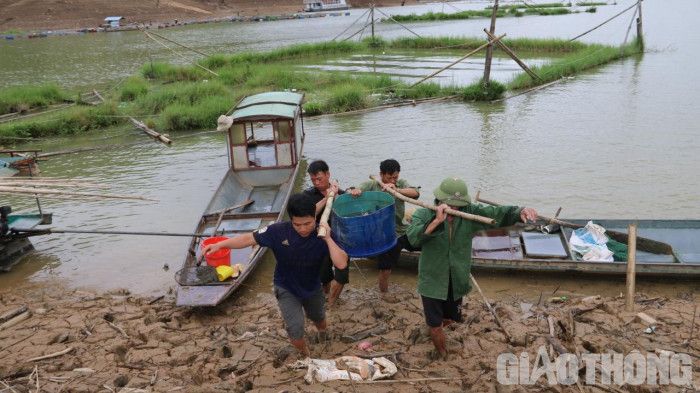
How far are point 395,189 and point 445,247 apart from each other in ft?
4.44

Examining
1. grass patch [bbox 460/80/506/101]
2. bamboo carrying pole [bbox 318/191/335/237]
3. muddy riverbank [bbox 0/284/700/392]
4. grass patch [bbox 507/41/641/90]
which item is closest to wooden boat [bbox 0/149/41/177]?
muddy riverbank [bbox 0/284/700/392]

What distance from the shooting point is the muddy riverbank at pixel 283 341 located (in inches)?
176

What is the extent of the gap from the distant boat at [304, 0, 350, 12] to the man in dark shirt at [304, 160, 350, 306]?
73.1 m

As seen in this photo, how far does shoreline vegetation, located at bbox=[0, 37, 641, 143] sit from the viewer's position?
53.9 ft

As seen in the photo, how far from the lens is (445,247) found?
13.9ft

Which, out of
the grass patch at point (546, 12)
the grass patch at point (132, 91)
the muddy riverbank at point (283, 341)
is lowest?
the muddy riverbank at point (283, 341)

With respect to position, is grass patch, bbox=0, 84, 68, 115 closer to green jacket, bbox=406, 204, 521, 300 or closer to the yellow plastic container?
the yellow plastic container

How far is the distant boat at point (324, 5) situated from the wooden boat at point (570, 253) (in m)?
71.8

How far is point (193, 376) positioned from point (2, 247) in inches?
205

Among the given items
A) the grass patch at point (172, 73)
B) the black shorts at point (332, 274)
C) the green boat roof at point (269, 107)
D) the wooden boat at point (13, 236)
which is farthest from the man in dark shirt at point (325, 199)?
the grass patch at point (172, 73)

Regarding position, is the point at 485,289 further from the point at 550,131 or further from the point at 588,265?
the point at 550,131

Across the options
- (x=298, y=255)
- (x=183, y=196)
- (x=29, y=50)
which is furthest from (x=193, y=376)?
(x=29, y=50)

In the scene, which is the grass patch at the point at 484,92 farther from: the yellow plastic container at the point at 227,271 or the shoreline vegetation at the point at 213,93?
the yellow plastic container at the point at 227,271

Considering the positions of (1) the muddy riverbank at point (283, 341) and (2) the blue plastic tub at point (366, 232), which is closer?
(1) the muddy riverbank at point (283, 341)
